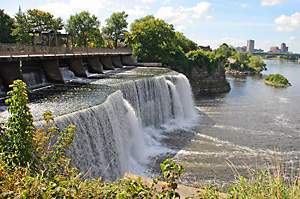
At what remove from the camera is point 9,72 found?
19.8 meters

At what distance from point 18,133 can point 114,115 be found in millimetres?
10324

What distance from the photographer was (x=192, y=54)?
49812mm

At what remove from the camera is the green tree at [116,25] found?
60.6m

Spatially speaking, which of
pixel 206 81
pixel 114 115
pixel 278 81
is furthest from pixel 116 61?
pixel 114 115

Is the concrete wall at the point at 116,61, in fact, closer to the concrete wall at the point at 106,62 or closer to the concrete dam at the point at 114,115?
the concrete wall at the point at 106,62

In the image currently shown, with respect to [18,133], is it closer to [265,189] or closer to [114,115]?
[265,189]

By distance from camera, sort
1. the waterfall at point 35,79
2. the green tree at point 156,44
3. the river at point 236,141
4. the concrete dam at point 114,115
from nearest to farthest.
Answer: the concrete dam at point 114,115, the river at point 236,141, the waterfall at point 35,79, the green tree at point 156,44

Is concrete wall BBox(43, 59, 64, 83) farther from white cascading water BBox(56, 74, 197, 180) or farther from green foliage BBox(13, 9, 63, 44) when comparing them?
green foliage BBox(13, 9, 63, 44)

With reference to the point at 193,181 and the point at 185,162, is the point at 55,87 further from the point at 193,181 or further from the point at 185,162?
the point at 193,181

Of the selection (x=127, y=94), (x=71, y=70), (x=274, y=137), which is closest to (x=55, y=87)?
(x=127, y=94)

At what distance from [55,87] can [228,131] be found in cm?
1097

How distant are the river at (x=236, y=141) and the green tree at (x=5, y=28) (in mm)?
25649

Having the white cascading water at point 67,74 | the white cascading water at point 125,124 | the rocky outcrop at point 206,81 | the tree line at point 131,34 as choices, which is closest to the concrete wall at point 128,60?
the tree line at point 131,34

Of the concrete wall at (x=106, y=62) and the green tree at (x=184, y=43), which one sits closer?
the concrete wall at (x=106, y=62)
